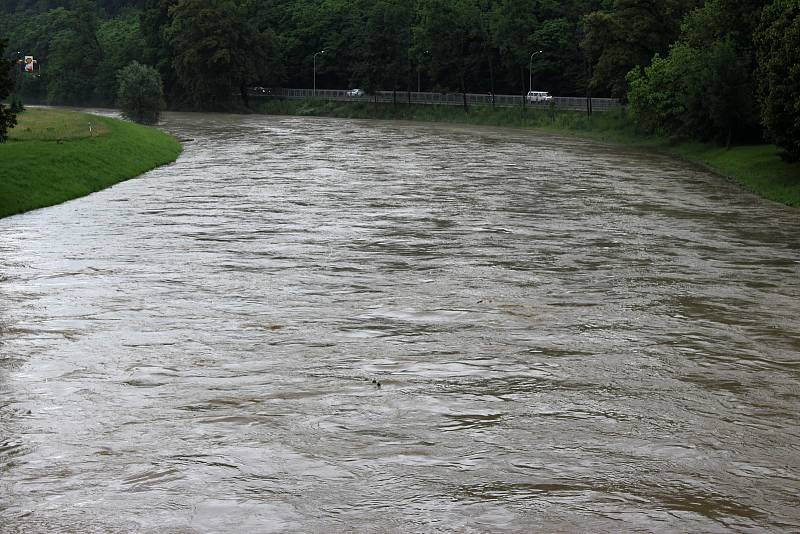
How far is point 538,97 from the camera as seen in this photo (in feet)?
389

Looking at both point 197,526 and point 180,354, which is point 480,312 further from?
point 197,526

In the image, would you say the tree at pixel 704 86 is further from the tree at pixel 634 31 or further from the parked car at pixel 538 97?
the parked car at pixel 538 97

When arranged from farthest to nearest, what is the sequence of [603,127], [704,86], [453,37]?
[453,37]
[603,127]
[704,86]

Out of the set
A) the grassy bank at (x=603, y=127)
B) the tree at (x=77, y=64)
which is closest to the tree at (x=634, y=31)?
the grassy bank at (x=603, y=127)

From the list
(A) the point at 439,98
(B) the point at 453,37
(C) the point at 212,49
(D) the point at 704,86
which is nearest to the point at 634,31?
(D) the point at 704,86

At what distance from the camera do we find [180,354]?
19172 mm

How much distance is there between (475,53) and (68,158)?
87094mm

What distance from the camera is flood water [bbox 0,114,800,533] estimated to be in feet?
41.8

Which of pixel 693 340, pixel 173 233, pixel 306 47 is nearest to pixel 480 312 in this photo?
pixel 693 340

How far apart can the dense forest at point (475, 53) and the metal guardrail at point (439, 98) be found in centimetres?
156

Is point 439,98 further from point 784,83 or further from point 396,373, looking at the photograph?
point 396,373

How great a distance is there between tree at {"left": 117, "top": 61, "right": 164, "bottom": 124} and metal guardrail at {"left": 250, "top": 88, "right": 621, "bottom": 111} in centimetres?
3844

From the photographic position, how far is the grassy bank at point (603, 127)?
52119 millimetres

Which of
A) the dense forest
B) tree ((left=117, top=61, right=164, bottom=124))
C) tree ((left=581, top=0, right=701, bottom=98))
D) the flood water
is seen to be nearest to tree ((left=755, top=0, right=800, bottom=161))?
the dense forest
